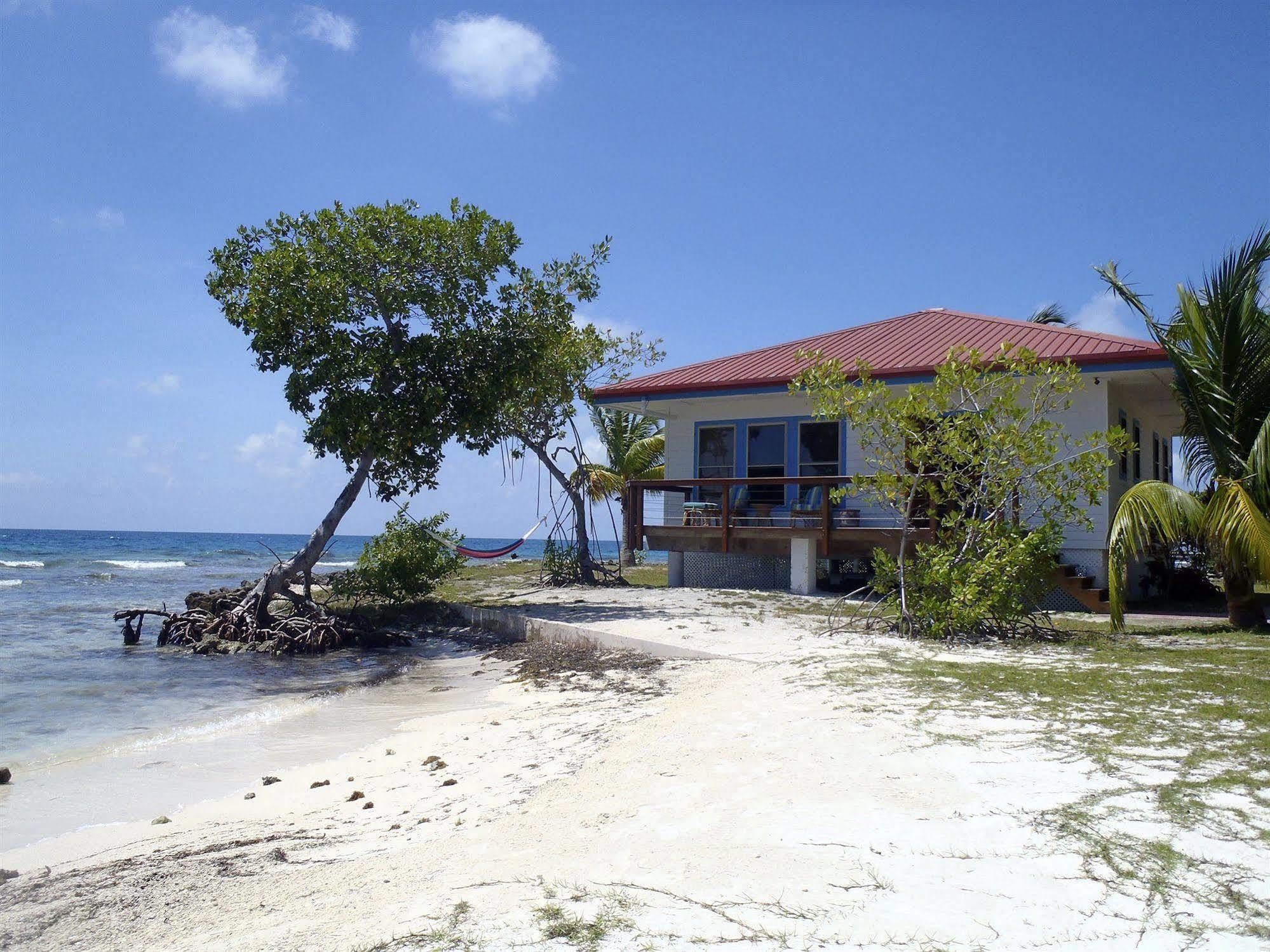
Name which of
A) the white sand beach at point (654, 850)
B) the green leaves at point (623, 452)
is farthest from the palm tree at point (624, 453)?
the white sand beach at point (654, 850)

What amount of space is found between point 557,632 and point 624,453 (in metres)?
17.2

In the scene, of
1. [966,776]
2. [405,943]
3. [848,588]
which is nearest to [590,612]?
[848,588]

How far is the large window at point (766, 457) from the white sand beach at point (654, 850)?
379 inches

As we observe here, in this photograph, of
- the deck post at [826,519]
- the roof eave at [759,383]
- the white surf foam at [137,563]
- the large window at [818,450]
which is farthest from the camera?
the white surf foam at [137,563]

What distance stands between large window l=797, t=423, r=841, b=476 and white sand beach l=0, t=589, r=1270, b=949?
964 centimetres

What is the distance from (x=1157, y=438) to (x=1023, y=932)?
727 inches

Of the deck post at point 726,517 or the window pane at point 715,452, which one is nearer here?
the deck post at point 726,517

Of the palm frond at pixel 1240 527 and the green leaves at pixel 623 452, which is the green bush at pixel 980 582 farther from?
the green leaves at pixel 623 452

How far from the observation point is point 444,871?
3791mm

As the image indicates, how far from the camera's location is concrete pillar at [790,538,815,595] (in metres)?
15.0

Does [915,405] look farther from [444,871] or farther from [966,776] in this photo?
[444,871]

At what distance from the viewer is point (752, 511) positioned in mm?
16344

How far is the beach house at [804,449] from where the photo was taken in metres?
13.6

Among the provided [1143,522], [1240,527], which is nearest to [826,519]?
[1143,522]
